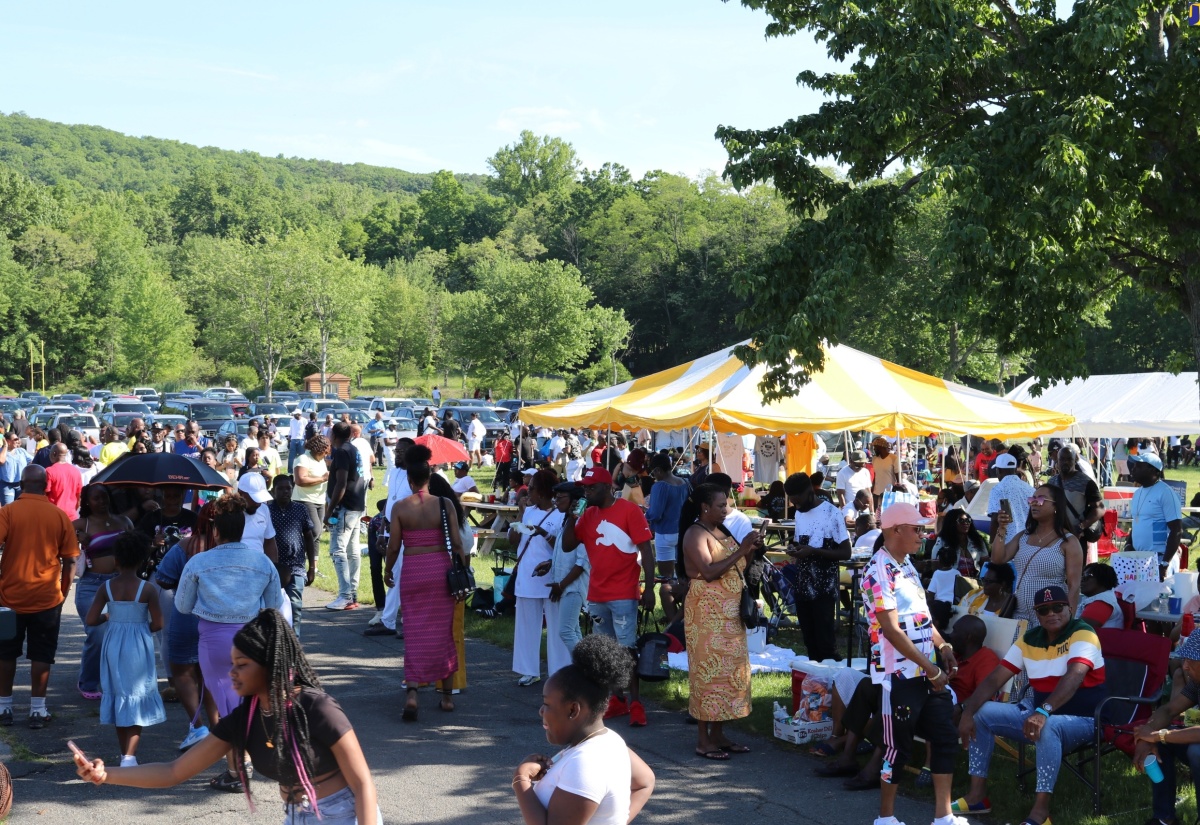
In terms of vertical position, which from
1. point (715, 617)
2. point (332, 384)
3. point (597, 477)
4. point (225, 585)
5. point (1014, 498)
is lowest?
point (715, 617)

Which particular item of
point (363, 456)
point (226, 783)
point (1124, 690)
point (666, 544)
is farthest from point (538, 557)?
point (363, 456)

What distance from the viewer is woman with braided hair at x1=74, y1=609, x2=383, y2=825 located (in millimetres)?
3322

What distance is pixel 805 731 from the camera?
727 cm

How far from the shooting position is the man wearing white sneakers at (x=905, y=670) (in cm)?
543

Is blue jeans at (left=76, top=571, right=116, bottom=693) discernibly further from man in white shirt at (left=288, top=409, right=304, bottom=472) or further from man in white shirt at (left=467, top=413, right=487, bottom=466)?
man in white shirt at (left=467, top=413, right=487, bottom=466)

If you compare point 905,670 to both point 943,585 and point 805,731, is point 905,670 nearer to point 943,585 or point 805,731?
point 805,731

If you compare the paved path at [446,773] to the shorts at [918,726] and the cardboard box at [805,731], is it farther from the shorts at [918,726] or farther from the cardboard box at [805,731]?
the shorts at [918,726]

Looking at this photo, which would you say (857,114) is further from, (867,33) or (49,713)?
(49,713)

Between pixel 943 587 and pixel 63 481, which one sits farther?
pixel 63 481

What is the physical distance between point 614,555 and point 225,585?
9.12 ft

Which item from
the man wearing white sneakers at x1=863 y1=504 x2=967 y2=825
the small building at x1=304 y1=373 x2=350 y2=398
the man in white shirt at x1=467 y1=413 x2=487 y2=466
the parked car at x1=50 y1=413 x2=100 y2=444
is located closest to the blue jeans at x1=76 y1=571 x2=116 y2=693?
the man wearing white sneakers at x1=863 y1=504 x2=967 y2=825

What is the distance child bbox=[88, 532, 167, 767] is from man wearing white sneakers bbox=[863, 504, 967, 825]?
13.6 ft

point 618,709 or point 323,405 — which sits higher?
point 323,405

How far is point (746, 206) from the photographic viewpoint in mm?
70250
